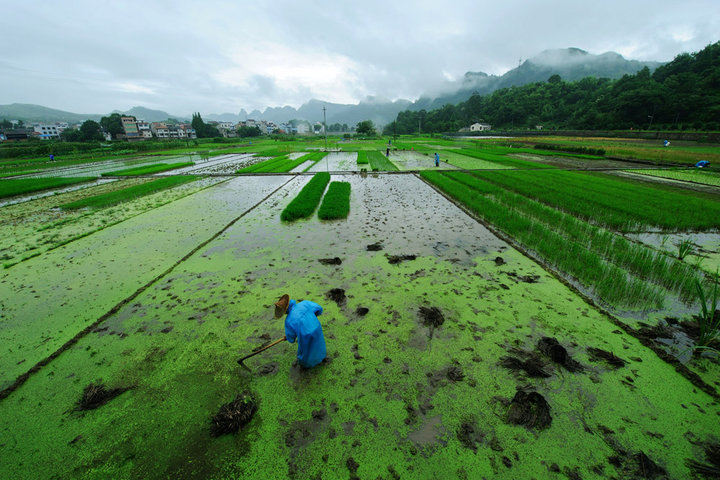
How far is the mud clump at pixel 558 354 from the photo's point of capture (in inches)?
147

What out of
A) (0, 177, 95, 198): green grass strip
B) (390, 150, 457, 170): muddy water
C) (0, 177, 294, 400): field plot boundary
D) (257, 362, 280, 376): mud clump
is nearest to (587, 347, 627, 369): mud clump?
(257, 362, 280, 376): mud clump

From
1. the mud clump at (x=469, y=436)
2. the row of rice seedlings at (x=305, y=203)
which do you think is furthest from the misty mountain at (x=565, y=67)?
the mud clump at (x=469, y=436)

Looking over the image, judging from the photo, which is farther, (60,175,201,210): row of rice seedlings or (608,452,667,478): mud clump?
(60,175,201,210): row of rice seedlings

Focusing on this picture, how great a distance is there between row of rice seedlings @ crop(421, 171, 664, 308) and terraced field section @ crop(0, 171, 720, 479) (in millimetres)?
670

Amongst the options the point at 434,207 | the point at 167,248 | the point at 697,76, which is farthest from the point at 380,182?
the point at 697,76

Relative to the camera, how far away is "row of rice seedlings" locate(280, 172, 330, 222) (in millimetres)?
10312

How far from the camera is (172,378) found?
367cm

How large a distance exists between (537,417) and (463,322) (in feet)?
5.57

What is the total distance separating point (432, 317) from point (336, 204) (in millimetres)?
7651

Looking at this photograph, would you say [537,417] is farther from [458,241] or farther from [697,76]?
[697,76]

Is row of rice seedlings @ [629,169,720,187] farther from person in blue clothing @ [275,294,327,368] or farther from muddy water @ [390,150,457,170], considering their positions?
person in blue clothing @ [275,294,327,368]

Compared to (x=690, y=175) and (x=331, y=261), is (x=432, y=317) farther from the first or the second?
(x=690, y=175)

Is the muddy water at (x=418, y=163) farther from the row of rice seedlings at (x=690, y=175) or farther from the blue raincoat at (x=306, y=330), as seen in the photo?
the blue raincoat at (x=306, y=330)

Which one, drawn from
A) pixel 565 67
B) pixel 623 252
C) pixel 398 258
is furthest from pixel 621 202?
pixel 565 67
